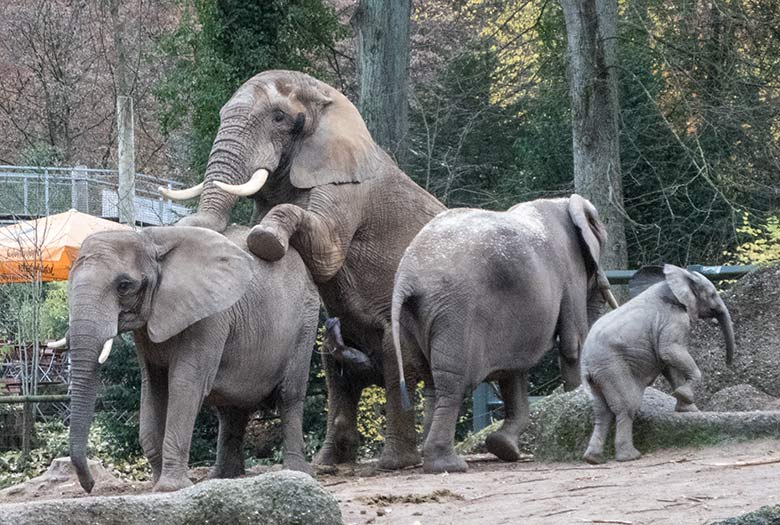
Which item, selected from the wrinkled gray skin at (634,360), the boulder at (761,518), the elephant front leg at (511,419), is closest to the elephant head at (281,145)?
the elephant front leg at (511,419)

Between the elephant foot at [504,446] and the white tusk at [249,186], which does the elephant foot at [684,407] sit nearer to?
the elephant foot at [504,446]

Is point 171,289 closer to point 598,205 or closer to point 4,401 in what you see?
point 4,401

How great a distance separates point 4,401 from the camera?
16.1 meters

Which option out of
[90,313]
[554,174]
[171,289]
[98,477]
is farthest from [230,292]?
[554,174]

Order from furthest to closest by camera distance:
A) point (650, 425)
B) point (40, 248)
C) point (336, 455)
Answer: point (40, 248) < point (336, 455) < point (650, 425)

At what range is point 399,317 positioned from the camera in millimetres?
9266

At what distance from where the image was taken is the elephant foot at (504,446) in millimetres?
9820

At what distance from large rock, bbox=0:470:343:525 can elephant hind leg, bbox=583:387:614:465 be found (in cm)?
313

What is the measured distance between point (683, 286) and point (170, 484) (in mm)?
3117

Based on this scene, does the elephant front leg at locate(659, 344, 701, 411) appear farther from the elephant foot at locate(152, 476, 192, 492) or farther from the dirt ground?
the elephant foot at locate(152, 476, 192, 492)

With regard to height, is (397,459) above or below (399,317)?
below

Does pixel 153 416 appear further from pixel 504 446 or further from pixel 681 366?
pixel 681 366

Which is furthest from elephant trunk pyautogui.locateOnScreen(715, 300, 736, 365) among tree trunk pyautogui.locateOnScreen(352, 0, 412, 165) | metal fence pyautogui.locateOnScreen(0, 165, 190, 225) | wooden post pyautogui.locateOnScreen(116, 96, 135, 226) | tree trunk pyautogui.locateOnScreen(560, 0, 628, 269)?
metal fence pyautogui.locateOnScreen(0, 165, 190, 225)

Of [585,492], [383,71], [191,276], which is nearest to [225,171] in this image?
[191,276]
